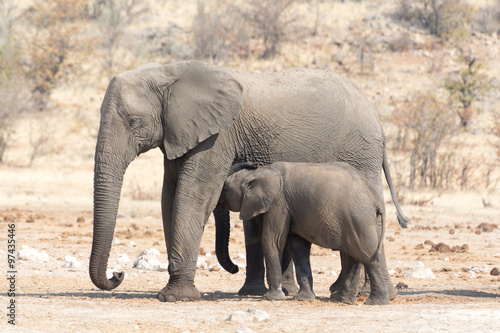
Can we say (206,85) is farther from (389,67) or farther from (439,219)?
(389,67)

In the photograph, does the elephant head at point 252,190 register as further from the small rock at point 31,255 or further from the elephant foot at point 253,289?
the small rock at point 31,255

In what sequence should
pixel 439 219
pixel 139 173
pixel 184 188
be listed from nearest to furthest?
pixel 184 188 → pixel 439 219 → pixel 139 173

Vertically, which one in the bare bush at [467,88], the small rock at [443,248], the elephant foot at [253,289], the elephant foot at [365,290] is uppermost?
the bare bush at [467,88]

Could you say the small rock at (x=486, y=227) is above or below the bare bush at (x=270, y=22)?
below

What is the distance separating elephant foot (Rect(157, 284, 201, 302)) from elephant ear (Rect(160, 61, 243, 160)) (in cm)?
126

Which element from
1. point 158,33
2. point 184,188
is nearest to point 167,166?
point 184,188

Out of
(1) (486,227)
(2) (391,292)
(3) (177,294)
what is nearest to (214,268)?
(3) (177,294)

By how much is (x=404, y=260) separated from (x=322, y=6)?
3044cm

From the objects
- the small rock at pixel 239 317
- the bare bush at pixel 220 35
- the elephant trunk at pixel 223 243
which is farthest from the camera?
the bare bush at pixel 220 35

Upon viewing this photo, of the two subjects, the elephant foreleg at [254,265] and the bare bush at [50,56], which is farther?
the bare bush at [50,56]

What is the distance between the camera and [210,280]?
10.3 metres

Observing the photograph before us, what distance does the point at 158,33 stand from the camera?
3803cm

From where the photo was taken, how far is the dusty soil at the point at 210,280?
684cm

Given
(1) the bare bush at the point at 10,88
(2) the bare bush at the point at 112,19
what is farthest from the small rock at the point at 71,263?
(2) the bare bush at the point at 112,19
